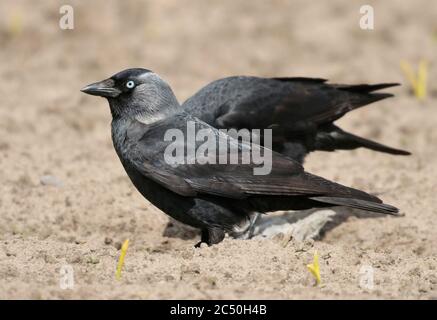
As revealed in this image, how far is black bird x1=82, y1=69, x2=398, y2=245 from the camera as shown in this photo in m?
6.28

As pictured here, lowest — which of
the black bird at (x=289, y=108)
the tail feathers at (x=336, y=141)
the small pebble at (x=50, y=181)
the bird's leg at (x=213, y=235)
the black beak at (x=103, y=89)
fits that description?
the bird's leg at (x=213, y=235)

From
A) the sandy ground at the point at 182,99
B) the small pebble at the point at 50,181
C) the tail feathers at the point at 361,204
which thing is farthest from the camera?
the small pebble at the point at 50,181

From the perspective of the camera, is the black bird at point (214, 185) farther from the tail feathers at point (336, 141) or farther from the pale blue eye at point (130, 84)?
the tail feathers at point (336, 141)

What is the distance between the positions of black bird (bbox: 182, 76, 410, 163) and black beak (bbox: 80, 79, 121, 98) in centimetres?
110

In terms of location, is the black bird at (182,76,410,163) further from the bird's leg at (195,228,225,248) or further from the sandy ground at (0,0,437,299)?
A: the bird's leg at (195,228,225,248)

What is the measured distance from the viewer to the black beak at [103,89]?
21.5ft

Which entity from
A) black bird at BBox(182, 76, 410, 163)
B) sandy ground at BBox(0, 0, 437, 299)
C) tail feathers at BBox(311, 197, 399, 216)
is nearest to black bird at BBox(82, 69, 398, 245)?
tail feathers at BBox(311, 197, 399, 216)

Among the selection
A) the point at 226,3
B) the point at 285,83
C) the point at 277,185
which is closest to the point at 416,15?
the point at 226,3

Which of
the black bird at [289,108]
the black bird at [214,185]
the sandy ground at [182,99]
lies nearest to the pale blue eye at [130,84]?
the black bird at [214,185]

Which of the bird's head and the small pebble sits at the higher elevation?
the bird's head

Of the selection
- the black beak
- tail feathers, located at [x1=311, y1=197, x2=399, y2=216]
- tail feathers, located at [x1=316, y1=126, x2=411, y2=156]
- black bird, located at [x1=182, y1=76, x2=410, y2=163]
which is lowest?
tail feathers, located at [x1=311, y1=197, x2=399, y2=216]

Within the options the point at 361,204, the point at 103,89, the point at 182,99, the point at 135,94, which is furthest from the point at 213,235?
the point at 182,99

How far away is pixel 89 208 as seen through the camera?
7336 millimetres

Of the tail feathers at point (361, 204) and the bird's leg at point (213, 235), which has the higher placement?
the tail feathers at point (361, 204)
